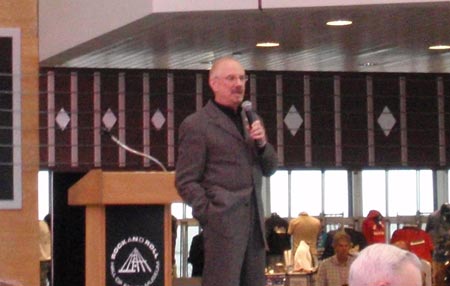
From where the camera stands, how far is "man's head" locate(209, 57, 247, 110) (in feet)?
15.8

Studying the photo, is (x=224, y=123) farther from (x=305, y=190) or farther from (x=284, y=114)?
(x=305, y=190)

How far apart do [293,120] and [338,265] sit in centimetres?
173

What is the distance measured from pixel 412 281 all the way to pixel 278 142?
9388mm

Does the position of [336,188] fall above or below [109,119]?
below

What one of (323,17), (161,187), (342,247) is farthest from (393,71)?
(161,187)

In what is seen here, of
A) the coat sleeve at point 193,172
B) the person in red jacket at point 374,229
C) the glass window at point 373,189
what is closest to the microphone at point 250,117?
the coat sleeve at point 193,172

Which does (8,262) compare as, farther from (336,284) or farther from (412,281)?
(336,284)

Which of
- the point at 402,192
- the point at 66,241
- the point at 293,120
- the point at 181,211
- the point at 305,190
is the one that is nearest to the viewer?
the point at 66,241

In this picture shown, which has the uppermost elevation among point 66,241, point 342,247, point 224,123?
point 224,123

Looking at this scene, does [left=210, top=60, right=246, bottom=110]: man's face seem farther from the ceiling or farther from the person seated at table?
the person seated at table

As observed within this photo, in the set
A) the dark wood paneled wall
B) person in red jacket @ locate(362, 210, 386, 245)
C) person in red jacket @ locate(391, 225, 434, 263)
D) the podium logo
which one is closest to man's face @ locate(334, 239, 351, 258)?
person in red jacket @ locate(391, 225, 434, 263)

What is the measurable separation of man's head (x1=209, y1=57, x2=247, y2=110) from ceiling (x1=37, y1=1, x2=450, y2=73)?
2.59m

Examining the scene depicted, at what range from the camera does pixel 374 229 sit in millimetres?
11969

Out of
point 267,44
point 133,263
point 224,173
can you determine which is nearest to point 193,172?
point 224,173
